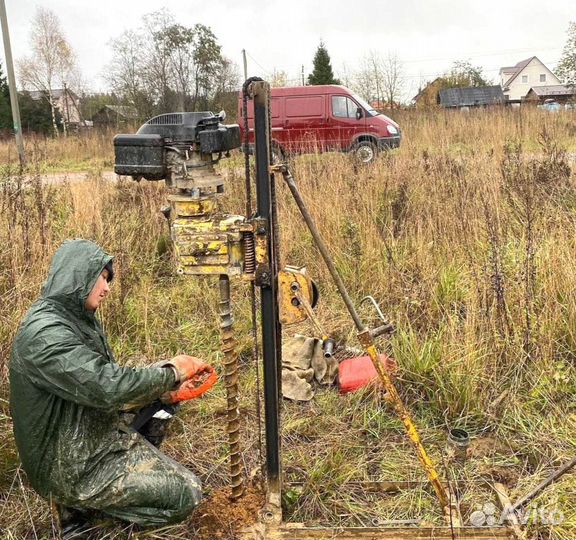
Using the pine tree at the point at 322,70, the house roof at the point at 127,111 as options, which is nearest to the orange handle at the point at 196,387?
the house roof at the point at 127,111

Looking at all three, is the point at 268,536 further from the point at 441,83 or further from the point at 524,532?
the point at 441,83

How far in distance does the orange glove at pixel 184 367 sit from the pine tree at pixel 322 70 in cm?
2911

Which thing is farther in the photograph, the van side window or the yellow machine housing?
the van side window

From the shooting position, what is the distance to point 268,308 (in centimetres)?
192

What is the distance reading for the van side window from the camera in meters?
11.7

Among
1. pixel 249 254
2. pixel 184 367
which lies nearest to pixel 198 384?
pixel 184 367

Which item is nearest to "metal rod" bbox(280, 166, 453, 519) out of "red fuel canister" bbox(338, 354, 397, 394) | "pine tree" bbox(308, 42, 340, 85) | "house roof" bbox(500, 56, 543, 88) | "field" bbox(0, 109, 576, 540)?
"field" bbox(0, 109, 576, 540)

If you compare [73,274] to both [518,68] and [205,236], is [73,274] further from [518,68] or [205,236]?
[518,68]

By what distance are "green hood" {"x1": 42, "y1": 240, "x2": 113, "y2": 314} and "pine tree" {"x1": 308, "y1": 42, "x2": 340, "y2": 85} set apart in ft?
95.5

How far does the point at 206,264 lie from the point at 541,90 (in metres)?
58.0

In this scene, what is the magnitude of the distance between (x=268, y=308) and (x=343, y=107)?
416 inches

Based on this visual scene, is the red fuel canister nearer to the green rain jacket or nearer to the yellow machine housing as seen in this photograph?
the green rain jacket

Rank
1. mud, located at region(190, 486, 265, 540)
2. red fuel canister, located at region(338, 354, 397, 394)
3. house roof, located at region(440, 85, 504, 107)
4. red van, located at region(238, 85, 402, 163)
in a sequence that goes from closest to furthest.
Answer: mud, located at region(190, 486, 265, 540)
red fuel canister, located at region(338, 354, 397, 394)
red van, located at region(238, 85, 402, 163)
house roof, located at region(440, 85, 504, 107)

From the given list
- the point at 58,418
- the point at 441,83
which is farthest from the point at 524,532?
the point at 441,83
